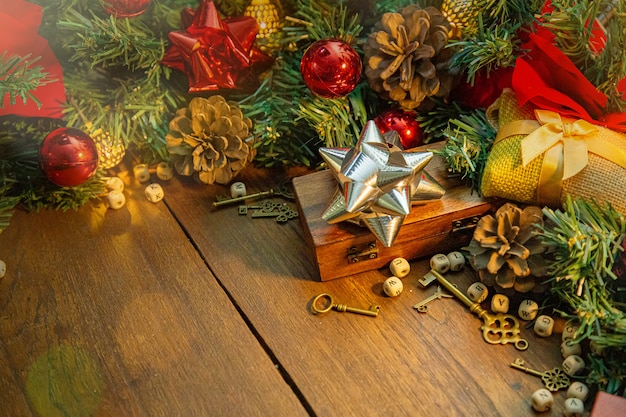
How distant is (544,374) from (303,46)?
21.5 inches

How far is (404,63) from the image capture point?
858 mm

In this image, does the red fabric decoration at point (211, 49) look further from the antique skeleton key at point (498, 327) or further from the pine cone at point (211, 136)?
the antique skeleton key at point (498, 327)

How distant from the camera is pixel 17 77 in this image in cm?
82

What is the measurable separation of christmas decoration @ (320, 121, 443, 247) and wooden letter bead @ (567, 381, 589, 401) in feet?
0.82

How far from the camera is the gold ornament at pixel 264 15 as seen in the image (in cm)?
94

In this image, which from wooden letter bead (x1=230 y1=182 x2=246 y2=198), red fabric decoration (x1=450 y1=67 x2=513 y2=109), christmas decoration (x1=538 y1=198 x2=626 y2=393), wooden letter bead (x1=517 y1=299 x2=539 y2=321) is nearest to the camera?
christmas decoration (x1=538 y1=198 x2=626 y2=393)

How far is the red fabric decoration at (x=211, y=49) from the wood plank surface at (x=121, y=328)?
0.21m

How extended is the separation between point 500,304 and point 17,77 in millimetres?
653

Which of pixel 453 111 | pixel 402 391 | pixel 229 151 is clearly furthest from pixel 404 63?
pixel 402 391

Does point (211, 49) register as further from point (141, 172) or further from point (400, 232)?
point (400, 232)

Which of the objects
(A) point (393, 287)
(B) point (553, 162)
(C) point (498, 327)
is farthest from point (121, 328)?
(B) point (553, 162)

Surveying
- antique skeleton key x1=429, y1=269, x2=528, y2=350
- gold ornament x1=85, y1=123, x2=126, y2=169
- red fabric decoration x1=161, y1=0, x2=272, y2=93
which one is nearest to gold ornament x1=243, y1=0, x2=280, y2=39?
red fabric decoration x1=161, y1=0, x2=272, y2=93

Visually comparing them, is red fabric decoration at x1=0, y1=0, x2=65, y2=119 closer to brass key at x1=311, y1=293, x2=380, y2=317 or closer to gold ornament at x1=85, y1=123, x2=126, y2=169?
gold ornament at x1=85, y1=123, x2=126, y2=169

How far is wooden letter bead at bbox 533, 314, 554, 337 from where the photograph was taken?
74 cm
